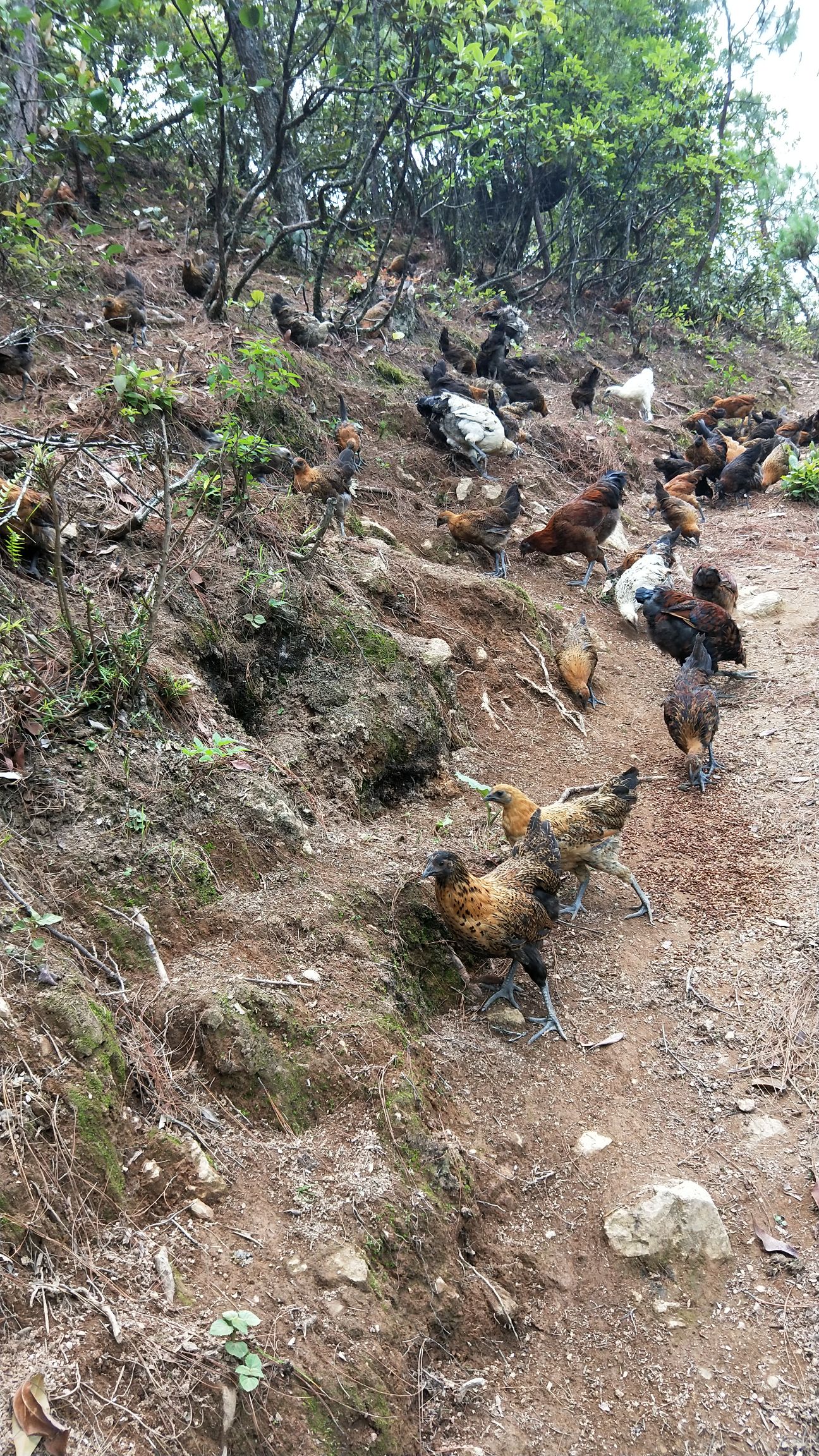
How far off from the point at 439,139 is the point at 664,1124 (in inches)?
689

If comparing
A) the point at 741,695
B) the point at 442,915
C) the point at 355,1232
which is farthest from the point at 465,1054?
the point at 741,695

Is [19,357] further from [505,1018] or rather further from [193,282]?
[505,1018]

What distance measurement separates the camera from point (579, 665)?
289 inches

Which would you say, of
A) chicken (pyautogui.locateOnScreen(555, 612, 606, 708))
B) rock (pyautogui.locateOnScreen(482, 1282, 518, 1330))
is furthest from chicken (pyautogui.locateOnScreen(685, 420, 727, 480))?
rock (pyautogui.locateOnScreen(482, 1282, 518, 1330))

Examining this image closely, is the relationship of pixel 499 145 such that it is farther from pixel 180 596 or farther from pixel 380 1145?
pixel 380 1145

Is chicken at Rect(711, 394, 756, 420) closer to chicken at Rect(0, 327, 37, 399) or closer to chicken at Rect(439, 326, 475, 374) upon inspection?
chicken at Rect(439, 326, 475, 374)

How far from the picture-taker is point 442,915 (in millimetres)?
4332

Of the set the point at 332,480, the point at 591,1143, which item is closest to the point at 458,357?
the point at 332,480

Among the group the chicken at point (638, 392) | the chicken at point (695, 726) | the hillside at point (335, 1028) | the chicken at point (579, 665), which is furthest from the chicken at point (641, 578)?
the chicken at point (638, 392)

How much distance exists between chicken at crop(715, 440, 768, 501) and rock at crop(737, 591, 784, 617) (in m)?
4.38

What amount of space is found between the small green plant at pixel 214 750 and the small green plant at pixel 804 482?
37.7 ft

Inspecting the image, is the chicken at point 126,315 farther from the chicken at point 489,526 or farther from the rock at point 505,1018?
the rock at point 505,1018

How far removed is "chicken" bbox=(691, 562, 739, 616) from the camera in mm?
8273

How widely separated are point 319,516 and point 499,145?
39.1ft
